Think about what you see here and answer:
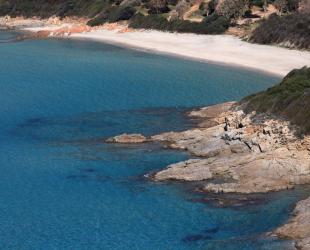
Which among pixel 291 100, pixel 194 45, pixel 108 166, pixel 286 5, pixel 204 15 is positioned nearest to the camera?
pixel 108 166

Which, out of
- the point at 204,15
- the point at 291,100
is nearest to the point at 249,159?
the point at 291,100

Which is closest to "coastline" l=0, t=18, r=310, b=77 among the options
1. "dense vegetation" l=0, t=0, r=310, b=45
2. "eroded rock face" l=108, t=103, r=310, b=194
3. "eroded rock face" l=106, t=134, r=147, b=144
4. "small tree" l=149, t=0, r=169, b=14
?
"dense vegetation" l=0, t=0, r=310, b=45

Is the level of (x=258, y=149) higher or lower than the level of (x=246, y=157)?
higher

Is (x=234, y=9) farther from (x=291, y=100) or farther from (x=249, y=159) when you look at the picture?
(x=249, y=159)

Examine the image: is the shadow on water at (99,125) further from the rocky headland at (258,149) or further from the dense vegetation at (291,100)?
the dense vegetation at (291,100)

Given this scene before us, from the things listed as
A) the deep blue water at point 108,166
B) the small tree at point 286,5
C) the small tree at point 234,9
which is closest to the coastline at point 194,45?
the deep blue water at point 108,166
